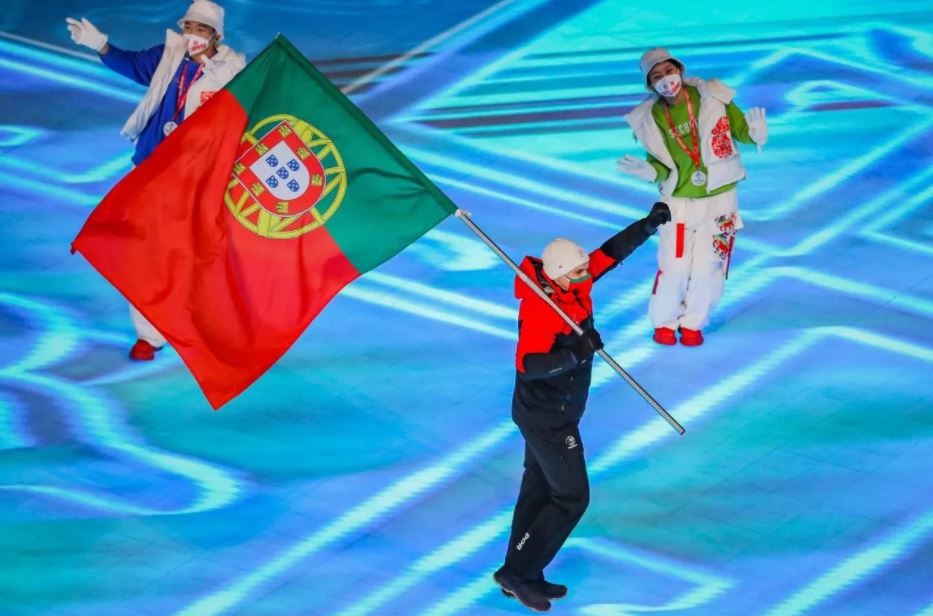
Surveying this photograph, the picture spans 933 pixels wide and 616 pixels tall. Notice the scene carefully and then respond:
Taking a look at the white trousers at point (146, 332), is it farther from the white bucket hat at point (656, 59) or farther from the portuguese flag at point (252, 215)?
the white bucket hat at point (656, 59)

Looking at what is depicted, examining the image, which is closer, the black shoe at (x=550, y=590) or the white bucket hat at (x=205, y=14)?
the black shoe at (x=550, y=590)

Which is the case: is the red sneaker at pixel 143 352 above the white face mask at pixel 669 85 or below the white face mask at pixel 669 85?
below

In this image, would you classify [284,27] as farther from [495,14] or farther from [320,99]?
[320,99]

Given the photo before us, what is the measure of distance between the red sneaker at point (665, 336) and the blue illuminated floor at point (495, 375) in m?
0.08

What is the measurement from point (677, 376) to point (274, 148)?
8.54 feet

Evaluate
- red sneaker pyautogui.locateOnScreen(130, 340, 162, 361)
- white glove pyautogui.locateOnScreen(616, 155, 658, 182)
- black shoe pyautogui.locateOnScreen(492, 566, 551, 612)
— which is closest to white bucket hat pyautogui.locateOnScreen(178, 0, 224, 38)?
red sneaker pyautogui.locateOnScreen(130, 340, 162, 361)

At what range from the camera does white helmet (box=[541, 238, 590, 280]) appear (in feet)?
27.1

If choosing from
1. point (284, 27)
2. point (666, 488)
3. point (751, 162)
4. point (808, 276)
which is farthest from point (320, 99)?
point (284, 27)

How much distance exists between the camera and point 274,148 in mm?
8258

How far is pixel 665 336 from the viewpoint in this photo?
1030cm

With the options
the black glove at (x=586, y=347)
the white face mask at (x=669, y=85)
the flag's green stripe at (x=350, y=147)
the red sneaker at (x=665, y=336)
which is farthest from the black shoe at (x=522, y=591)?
the white face mask at (x=669, y=85)

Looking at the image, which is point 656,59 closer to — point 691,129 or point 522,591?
point 691,129

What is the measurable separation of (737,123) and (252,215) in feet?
8.77

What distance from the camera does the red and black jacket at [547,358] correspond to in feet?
27.1
